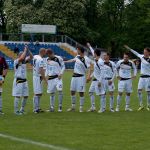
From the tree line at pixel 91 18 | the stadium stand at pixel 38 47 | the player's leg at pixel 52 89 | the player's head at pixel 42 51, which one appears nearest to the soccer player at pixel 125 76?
the player's leg at pixel 52 89

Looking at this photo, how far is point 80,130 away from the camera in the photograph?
14555 mm

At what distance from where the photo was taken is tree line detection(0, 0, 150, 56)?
74250 millimetres

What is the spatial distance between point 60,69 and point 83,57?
992 millimetres

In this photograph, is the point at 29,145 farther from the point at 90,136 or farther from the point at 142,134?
the point at 142,134

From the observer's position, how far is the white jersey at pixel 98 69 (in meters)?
19.7

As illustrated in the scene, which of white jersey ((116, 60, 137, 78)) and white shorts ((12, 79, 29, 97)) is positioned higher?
white jersey ((116, 60, 137, 78))

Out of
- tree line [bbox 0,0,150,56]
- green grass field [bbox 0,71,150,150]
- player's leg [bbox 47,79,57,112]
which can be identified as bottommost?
green grass field [bbox 0,71,150,150]

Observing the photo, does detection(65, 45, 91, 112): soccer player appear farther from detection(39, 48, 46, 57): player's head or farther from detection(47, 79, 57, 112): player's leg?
detection(39, 48, 46, 57): player's head

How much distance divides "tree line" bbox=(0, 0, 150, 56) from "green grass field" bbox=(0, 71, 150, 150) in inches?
2170

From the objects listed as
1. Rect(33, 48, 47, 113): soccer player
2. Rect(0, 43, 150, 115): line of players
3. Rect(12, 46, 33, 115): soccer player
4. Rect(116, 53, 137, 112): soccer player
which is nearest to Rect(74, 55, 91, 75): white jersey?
Rect(0, 43, 150, 115): line of players

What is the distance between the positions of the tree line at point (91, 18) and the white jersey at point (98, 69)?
53.9 metres

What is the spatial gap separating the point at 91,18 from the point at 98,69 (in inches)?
2586

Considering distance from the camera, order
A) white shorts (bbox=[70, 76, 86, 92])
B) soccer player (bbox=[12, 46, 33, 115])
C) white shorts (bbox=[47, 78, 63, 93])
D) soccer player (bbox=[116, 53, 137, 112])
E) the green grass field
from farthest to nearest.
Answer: soccer player (bbox=[116, 53, 137, 112]), white shorts (bbox=[70, 76, 86, 92]), white shorts (bbox=[47, 78, 63, 93]), soccer player (bbox=[12, 46, 33, 115]), the green grass field

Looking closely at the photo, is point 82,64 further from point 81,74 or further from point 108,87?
point 108,87
